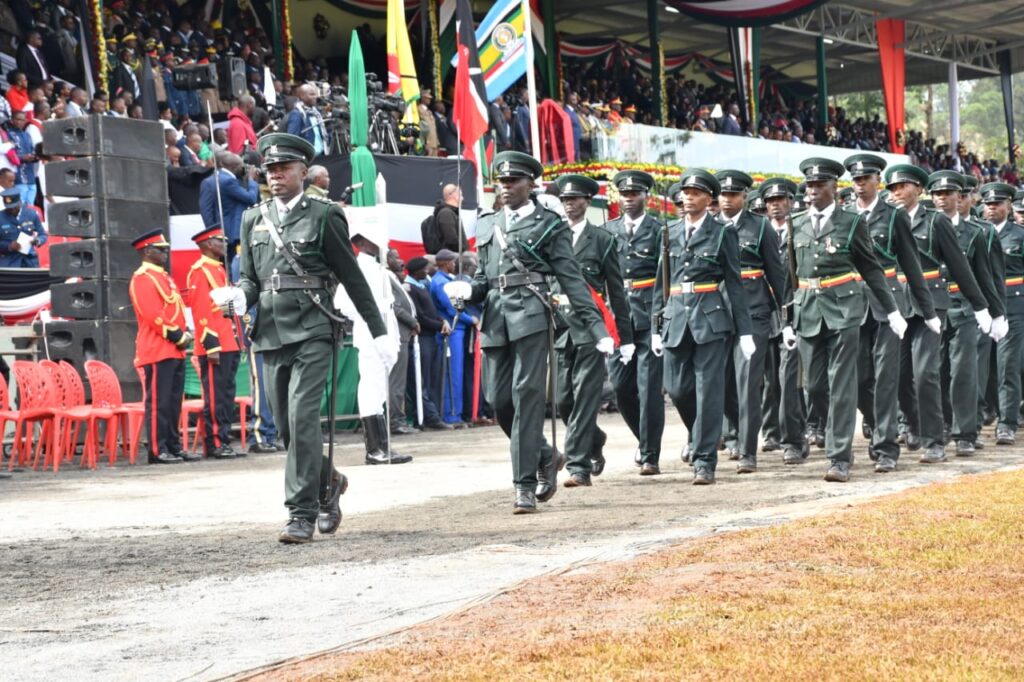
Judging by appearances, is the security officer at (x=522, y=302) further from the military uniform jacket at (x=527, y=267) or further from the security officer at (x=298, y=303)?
the security officer at (x=298, y=303)

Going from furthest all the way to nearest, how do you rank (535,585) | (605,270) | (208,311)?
(208,311) < (605,270) < (535,585)

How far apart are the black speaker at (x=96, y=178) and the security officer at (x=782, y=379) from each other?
588 centimetres

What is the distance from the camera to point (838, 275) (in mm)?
10727

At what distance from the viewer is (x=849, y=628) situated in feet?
16.3

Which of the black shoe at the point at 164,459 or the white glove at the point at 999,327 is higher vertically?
the white glove at the point at 999,327

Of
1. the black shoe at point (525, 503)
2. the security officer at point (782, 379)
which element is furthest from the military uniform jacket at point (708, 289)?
the black shoe at point (525, 503)

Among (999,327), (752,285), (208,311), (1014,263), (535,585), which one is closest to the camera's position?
(535,585)

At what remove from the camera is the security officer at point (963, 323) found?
12695 millimetres

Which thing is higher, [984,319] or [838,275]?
[838,275]

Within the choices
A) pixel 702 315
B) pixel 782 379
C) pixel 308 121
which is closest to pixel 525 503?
pixel 702 315

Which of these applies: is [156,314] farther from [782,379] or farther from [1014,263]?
[1014,263]

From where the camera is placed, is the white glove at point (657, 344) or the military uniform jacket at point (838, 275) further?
the white glove at point (657, 344)

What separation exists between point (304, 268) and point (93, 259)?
7194 millimetres

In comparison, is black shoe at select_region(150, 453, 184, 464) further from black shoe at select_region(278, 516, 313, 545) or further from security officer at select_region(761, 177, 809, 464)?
black shoe at select_region(278, 516, 313, 545)
